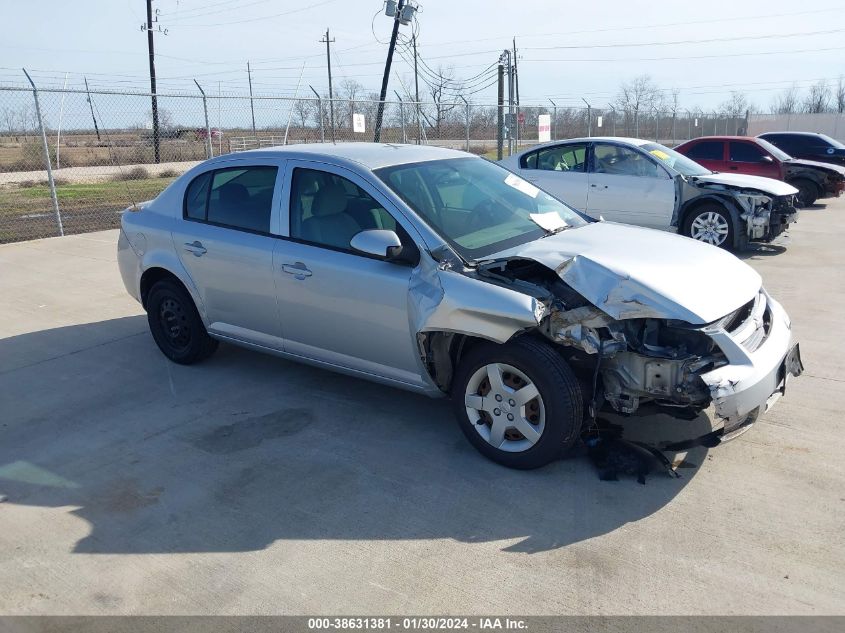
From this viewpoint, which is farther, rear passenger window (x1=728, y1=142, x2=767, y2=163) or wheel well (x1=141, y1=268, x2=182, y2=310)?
rear passenger window (x1=728, y1=142, x2=767, y2=163)

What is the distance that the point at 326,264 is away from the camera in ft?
15.1

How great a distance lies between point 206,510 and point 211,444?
2.57ft

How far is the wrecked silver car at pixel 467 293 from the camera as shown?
12.3 ft

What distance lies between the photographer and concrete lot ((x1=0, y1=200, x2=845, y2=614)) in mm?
3068

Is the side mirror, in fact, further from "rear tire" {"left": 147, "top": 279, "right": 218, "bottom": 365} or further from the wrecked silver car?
"rear tire" {"left": 147, "top": 279, "right": 218, "bottom": 365}

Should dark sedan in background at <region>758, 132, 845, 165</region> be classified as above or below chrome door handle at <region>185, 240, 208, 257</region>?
above

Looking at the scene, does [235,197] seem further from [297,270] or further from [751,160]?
[751,160]

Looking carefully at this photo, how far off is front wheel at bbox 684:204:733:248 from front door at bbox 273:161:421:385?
6.71 meters

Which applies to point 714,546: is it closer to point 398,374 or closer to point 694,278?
point 694,278

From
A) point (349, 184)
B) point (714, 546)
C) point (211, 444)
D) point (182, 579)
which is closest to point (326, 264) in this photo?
point (349, 184)

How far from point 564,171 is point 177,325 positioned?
708cm

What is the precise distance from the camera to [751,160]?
47.3 ft

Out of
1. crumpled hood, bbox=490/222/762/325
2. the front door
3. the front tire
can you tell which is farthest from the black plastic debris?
the front door

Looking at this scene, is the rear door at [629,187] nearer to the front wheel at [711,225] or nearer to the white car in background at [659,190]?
the white car in background at [659,190]
